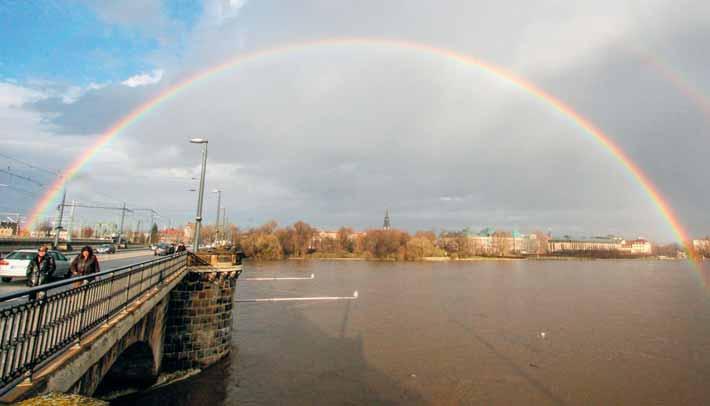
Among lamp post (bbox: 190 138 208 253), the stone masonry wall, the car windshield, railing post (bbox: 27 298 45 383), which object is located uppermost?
lamp post (bbox: 190 138 208 253)

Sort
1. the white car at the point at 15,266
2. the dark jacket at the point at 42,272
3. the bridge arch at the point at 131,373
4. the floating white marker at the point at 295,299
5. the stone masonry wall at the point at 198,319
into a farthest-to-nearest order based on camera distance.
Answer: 1. the floating white marker at the point at 295,299
2. the stone masonry wall at the point at 198,319
3. the white car at the point at 15,266
4. the bridge arch at the point at 131,373
5. the dark jacket at the point at 42,272

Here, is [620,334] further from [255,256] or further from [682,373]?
[255,256]

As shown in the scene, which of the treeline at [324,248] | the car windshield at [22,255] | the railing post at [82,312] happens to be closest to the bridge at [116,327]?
the railing post at [82,312]

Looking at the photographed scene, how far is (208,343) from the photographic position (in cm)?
1936

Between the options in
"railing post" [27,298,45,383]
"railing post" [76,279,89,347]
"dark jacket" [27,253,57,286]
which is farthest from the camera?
"dark jacket" [27,253,57,286]

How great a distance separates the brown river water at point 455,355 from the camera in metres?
19.1

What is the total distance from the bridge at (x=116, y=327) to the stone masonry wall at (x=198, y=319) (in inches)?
1.7

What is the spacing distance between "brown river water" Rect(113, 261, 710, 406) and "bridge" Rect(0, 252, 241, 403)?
4.43 ft

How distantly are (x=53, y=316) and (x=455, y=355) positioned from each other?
2356 cm

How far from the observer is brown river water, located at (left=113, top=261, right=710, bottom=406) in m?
19.1

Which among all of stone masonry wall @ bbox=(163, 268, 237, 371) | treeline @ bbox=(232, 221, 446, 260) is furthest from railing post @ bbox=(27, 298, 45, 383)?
treeline @ bbox=(232, 221, 446, 260)

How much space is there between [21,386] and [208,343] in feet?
50.5

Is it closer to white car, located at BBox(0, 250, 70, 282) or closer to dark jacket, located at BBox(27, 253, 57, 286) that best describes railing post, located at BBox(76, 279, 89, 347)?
dark jacket, located at BBox(27, 253, 57, 286)

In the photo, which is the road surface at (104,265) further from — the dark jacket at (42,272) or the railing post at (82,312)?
the railing post at (82,312)
